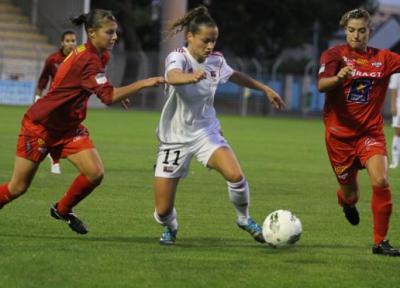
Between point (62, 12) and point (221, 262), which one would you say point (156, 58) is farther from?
point (221, 262)

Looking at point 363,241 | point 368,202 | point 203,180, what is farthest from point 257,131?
point 363,241

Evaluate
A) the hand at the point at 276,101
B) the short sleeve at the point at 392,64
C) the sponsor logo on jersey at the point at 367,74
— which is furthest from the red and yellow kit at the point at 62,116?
the short sleeve at the point at 392,64

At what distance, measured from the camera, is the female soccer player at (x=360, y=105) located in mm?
8711

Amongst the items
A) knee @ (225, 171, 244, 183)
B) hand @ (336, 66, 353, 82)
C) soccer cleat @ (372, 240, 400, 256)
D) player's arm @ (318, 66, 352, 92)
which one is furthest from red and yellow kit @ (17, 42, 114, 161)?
soccer cleat @ (372, 240, 400, 256)

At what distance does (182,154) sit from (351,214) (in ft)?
7.33

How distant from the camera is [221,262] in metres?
8.00

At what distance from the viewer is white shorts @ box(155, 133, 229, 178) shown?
885 cm

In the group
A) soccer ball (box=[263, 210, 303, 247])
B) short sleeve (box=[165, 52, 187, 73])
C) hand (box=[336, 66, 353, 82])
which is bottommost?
soccer ball (box=[263, 210, 303, 247])

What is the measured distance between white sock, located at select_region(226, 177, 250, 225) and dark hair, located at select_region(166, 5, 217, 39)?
4.51 ft

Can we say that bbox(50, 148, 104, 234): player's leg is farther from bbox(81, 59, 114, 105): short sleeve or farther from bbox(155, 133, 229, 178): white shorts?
bbox(81, 59, 114, 105): short sleeve

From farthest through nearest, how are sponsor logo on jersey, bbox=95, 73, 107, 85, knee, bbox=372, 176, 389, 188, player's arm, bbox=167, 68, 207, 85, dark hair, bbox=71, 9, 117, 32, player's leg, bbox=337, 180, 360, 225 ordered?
player's leg, bbox=337, 180, 360, 225 → dark hair, bbox=71, 9, 117, 32 → knee, bbox=372, 176, 389, 188 → sponsor logo on jersey, bbox=95, 73, 107, 85 → player's arm, bbox=167, 68, 207, 85

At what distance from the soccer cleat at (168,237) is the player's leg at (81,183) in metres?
0.74

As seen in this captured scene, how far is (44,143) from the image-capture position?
8.92 meters

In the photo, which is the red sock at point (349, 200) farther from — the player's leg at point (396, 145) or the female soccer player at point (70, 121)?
the player's leg at point (396, 145)
